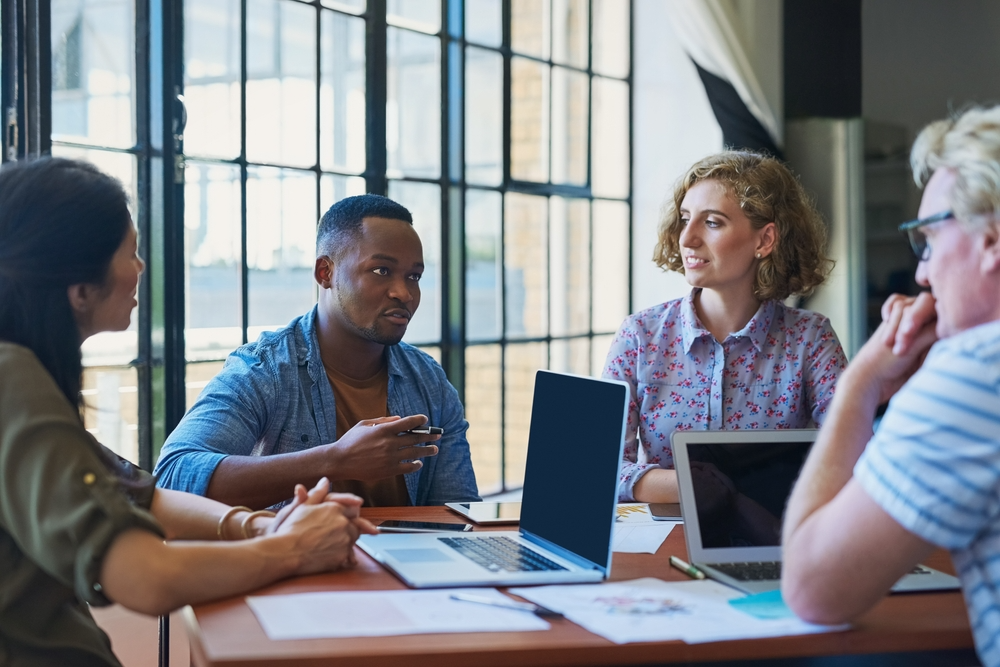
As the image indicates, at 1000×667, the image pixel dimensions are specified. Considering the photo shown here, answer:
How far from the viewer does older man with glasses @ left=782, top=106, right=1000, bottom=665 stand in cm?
93

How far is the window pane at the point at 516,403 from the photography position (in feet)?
11.9

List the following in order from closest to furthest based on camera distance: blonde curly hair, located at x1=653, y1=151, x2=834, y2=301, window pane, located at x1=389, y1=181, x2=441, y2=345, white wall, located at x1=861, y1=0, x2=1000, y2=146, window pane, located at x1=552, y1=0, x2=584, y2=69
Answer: blonde curly hair, located at x1=653, y1=151, x2=834, y2=301 < window pane, located at x1=389, y1=181, x2=441, y2=345 < window pane, located at x1=552, y1=0, x2=584, y2=69 < white wall, located at x1=861, y1=0, x2=1000, y2=146

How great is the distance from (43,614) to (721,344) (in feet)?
4.86

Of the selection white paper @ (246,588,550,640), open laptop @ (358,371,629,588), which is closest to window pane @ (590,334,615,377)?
open laptop @ (358,371,629,588)

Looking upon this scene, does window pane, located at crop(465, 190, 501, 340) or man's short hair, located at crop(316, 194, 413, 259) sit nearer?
man's short hair, located at crop(316, 194, 413, 259)

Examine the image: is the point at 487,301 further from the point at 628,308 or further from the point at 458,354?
the point at 628,308

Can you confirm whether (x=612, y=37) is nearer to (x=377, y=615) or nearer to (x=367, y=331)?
(x=367, y=331)

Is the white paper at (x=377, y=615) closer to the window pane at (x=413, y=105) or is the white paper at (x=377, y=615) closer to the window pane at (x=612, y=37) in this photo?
the window pane at (x=413, y=105)

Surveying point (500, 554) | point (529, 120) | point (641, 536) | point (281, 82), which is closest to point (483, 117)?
point (529, 120)

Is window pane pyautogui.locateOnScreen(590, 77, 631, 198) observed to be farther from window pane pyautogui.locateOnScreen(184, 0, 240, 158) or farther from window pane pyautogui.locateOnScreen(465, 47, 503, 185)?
window pane pyautogui.locateOnScreen(184, 0, 240, 158)

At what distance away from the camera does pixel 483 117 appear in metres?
3.46

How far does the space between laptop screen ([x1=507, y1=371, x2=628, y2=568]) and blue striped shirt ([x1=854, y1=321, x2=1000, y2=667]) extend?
0.39 m

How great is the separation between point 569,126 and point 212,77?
169 centimetres

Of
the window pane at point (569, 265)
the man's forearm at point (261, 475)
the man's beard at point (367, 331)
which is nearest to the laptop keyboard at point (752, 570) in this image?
the man's forearm at point (261, 475)
